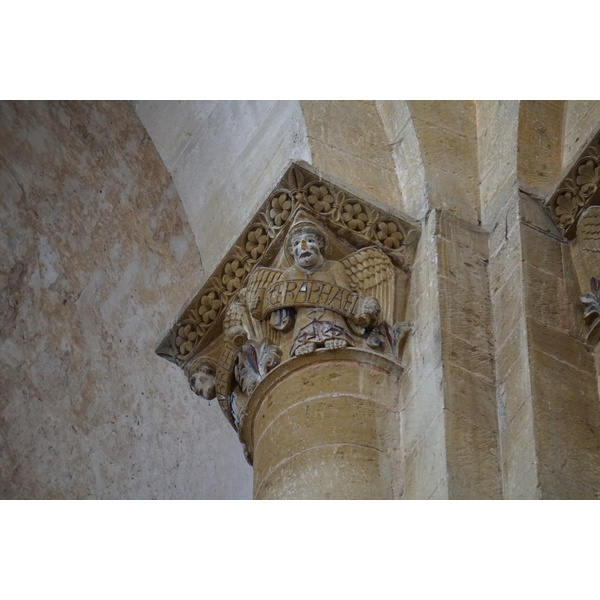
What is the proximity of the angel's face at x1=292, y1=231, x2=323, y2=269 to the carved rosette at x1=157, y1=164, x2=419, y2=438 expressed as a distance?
6 cm

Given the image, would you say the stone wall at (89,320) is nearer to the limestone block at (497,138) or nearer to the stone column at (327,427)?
the limestone block at (497,138)

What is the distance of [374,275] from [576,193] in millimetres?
747

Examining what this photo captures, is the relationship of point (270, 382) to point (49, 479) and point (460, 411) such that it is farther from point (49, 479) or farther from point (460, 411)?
point (49, 479)

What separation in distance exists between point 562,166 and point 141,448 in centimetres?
297

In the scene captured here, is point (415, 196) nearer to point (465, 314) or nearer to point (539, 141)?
point (539, 141)

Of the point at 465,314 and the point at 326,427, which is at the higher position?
the point at 465,314

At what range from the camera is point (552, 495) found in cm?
496

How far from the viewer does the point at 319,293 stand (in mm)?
5730

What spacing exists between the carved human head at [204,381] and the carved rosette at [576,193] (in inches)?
51.9

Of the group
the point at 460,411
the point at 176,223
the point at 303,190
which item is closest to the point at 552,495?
the point at 460,411

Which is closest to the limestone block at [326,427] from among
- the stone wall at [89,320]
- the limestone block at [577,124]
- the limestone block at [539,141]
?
the limestone block at [539,141]

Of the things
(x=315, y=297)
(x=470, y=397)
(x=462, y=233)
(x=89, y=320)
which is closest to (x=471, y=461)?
(x=470, y=397)

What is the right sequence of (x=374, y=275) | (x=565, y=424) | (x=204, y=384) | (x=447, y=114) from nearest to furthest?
(x=565, y=424), (x=374, y=275), (x=204, y=384), (x=447, y=114)

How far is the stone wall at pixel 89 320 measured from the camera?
8148mm
